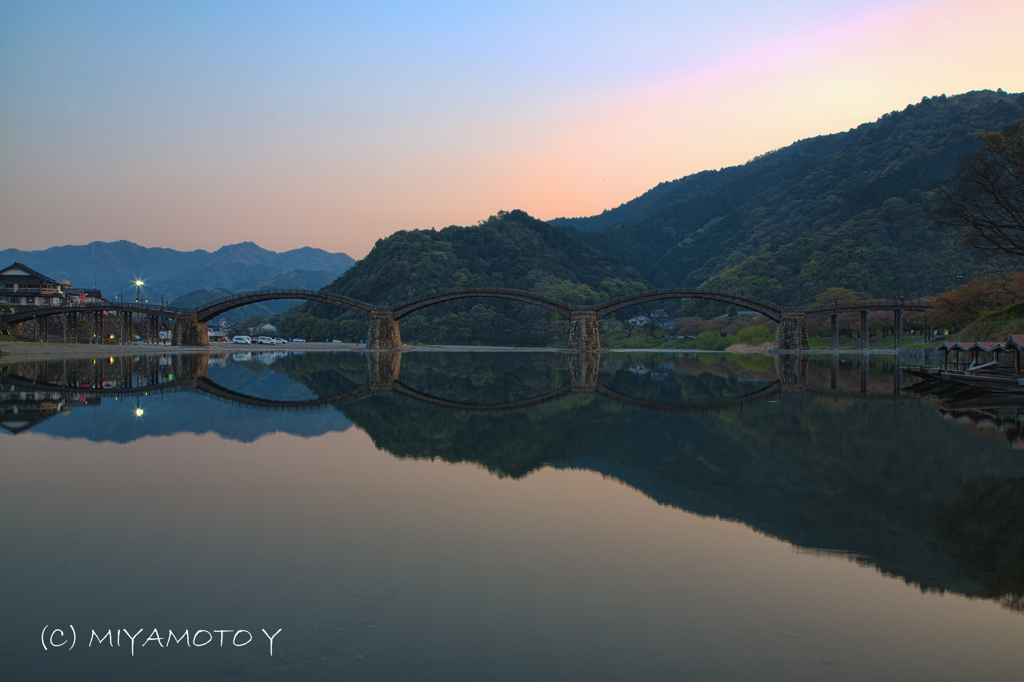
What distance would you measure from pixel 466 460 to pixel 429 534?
527 cm

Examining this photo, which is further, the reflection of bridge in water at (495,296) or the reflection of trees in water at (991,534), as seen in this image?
the reflection of bridge in water at (495,296)

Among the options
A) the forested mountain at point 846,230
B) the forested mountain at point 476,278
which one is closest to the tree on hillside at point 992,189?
the forested mountain at point 846,230

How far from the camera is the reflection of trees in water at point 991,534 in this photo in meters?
7.20

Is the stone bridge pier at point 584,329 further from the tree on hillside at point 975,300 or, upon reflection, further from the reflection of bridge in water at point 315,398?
the reflection of bridge in water at point 315,398

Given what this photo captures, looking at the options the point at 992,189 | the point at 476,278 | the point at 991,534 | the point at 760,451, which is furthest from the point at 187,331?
the point at 991,534

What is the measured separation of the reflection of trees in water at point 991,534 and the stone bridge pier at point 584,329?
66.7 metres

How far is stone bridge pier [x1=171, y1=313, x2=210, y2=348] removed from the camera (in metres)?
80.9

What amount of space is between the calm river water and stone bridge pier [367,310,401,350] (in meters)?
61.9

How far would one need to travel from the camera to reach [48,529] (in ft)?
27.9

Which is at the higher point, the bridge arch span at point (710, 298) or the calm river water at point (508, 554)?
the bridge arch span at point (710, 298)

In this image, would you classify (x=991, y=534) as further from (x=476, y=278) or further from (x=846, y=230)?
(x=476, y=278)

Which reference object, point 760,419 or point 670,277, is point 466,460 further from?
point 670,277

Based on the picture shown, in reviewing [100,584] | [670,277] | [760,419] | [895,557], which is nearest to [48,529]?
[100,584]

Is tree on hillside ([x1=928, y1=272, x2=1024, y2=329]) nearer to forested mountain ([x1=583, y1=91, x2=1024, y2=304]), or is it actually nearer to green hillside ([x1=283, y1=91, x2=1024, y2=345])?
forested mountain ([x1=583, y1=91, x2=1024, y2=304])
